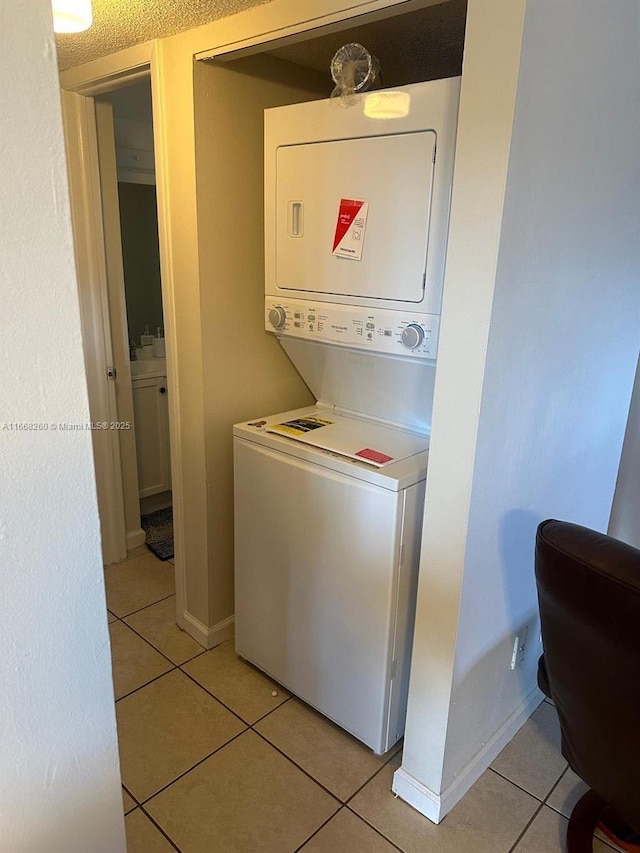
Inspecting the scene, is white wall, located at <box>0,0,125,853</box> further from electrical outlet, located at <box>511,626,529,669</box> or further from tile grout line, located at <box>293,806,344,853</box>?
electrical outlet, located at <box>511,626,529,669</box>

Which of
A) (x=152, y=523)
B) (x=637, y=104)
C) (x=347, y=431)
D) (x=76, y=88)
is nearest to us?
(x=637, y=104)

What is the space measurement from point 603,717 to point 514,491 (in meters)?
0.55

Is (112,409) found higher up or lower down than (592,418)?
lower down

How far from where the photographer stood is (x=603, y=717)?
3.79 feet

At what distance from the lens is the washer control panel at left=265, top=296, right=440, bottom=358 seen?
1520 millimetres

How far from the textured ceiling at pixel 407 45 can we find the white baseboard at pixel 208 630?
1984 mm

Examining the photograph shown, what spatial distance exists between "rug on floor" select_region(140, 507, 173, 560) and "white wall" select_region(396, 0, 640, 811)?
1.62 metres

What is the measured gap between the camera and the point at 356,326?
1.67 metres

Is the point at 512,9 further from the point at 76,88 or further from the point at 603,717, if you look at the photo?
the point at 76,88

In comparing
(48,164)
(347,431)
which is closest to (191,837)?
(347,431)

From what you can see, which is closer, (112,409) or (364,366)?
(364,366)

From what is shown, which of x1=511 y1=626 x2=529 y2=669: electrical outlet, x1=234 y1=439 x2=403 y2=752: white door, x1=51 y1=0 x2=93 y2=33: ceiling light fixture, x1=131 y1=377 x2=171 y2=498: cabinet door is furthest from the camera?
x1=131 y1=377 x2=171 y2=498: cabinet door

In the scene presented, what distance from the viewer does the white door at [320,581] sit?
1.60 meters

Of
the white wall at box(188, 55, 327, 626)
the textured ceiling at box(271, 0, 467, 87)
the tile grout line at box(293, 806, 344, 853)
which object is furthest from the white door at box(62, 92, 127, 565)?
the tile grout line at box(293, 806, 344, 853)
